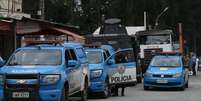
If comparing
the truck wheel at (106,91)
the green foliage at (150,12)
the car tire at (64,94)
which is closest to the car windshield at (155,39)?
the truck wheel at (106,91)

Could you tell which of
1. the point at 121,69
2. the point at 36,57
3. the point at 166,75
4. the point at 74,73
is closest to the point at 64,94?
the point at 36,57

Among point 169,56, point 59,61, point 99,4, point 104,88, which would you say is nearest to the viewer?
point 59,61

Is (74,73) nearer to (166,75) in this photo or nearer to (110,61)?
(110,61)

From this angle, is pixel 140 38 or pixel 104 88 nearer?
pixel 104 88

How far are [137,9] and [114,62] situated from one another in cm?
4186

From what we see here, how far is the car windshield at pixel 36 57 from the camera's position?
17.5m

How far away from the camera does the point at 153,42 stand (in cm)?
4319

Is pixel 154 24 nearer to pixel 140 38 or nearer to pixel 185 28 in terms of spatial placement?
pixel 185 28

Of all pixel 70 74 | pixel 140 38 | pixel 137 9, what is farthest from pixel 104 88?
pixel 137 9

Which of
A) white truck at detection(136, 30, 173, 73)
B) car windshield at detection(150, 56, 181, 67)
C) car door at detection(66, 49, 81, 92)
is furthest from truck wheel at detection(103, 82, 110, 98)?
white truck at detection(136, 30, 173, 73)

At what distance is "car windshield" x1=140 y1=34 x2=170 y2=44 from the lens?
140ft

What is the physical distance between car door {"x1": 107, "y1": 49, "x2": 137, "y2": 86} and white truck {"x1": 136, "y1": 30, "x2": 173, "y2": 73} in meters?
18.1

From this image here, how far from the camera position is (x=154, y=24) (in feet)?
220

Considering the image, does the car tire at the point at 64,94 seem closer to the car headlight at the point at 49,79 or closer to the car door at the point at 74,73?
the car headlight at the point at 49,79
